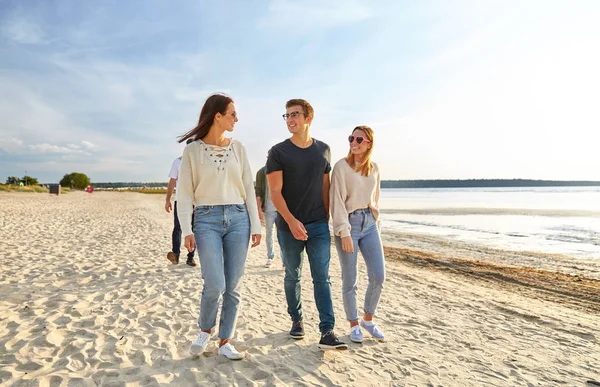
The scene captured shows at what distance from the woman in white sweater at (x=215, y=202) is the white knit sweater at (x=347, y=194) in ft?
2.58

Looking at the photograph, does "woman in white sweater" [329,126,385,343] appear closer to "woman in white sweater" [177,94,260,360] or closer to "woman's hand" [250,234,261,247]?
"woman's hand" [250,234,261,247]

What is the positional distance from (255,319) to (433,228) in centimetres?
1641

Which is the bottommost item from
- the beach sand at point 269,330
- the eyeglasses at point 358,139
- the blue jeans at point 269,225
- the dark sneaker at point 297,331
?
the beach sand at point 269,330

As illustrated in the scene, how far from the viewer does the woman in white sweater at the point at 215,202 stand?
2955mm

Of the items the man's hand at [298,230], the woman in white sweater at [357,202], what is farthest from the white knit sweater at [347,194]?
the man's hand at [298,230]

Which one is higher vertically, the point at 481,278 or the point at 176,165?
the point at 176,165

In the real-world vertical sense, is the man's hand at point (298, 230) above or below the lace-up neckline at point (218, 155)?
below

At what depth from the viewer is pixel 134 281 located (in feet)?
20.4

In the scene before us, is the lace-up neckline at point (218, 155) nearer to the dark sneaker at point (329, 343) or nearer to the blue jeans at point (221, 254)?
the blue jeans at point (221, 254)

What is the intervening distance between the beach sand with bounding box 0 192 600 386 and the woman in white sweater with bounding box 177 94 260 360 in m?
0.77

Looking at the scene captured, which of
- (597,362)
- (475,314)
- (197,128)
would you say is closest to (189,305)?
(197,128)

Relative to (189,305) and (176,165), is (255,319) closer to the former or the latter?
(189,305)

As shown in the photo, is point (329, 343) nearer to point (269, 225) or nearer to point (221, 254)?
point (221, 254)

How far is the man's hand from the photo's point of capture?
3.25m
